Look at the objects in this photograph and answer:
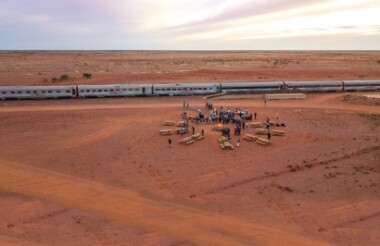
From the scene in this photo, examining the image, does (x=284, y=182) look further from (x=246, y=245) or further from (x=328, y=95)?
(x=328, y=95)

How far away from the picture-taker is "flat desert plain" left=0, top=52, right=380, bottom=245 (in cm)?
1764

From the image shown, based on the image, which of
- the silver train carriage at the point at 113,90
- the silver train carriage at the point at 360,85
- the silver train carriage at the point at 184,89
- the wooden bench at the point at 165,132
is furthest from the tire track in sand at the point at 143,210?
the silver train carriage at the point at 360,85

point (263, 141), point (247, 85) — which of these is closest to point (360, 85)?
point (247, 85)

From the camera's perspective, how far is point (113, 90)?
48.0 metres

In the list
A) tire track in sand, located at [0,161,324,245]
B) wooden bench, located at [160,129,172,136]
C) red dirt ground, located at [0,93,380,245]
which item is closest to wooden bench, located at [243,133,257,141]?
red dirt ground, located at [0,93,380,245]

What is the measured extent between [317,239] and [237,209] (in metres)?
4.04

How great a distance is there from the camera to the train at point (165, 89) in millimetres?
46281

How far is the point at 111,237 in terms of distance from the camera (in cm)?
1712

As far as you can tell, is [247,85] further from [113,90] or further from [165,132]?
[165,132]

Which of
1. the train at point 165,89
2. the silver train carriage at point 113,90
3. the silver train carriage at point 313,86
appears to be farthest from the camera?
the silver train carriage at point 313,86

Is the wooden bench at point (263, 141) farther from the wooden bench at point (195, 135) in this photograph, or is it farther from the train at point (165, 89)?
the train at point (165, 89)

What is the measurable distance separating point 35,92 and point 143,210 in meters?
31.5

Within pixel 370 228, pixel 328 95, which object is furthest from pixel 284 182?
pixel 328 95

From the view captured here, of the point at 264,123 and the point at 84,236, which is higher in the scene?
the point at 264,123
